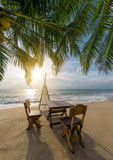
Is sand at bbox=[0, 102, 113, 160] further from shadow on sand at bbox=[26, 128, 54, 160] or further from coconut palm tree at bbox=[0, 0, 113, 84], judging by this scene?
coconut palm tree at bbox=[0, 0, 113, 84]

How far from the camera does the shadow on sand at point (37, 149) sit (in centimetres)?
126

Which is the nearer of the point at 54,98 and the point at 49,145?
the point at 49,145

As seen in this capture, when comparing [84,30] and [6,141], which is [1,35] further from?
[6,141]

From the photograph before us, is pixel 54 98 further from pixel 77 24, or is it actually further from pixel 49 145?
pixel 77 24

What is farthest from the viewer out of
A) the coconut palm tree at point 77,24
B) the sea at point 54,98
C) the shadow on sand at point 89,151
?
the sea at point 54,98

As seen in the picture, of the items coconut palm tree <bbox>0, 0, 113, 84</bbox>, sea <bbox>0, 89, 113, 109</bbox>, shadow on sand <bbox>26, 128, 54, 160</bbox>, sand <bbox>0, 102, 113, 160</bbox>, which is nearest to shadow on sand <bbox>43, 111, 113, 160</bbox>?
sand <bbox>0, 102, 113, 160</bbox>

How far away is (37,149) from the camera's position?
55.7 inches

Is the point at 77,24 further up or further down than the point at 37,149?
further up

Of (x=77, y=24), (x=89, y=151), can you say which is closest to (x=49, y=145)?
(x=89, y=151)

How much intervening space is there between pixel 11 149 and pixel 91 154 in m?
1.57

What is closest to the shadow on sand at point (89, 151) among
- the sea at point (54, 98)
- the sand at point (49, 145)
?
the sand at point (49, 145)

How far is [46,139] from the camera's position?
5.53 ft

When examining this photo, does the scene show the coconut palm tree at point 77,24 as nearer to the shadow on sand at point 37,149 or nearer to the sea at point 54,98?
the shadow on sand at point 37,149

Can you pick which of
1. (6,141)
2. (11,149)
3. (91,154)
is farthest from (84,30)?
(6,141)
